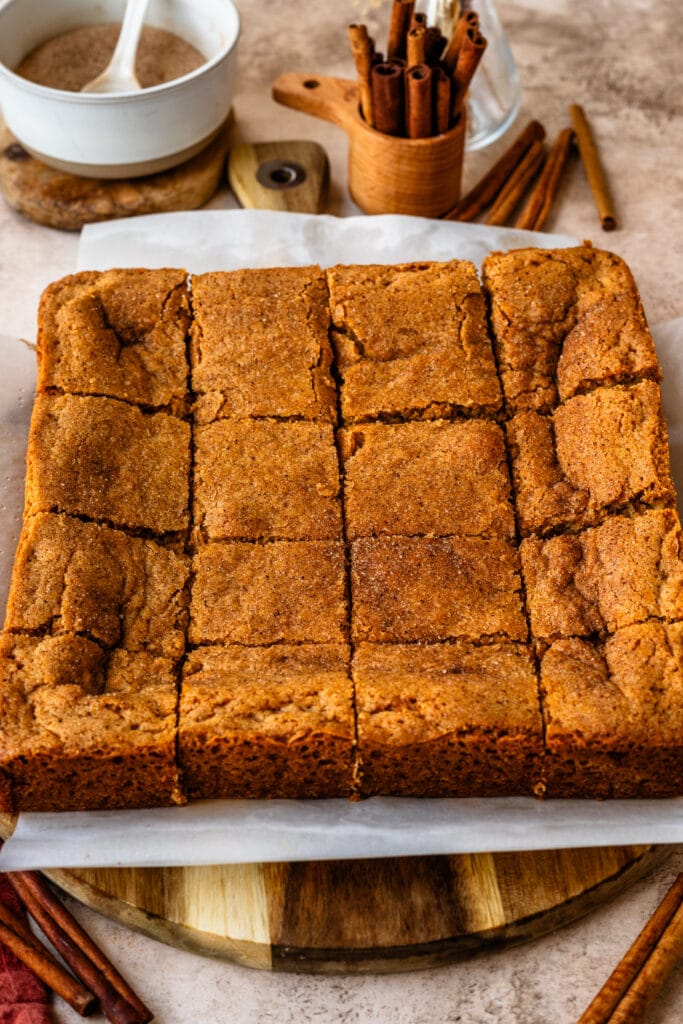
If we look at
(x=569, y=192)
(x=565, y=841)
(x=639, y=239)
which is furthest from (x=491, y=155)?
(x=565, y=841)

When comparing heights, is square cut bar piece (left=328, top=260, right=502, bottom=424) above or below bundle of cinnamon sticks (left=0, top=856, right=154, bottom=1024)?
above

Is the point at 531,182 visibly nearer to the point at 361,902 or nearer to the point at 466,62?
the point at 466,62

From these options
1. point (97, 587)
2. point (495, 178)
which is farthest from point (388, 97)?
point (97, 587)

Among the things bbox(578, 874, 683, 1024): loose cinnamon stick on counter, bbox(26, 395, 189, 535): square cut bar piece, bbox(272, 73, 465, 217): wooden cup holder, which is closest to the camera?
bbox(578, 874, 683, 1024): loose cinnamon stick on counter

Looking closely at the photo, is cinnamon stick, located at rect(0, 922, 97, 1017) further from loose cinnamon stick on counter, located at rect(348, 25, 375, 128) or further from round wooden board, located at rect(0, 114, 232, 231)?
loose cinnamon stick on counter, located at rect(348, 25, 375, 128)

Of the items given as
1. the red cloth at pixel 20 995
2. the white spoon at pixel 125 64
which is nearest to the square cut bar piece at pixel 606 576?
the red cloth at pixel 20 995

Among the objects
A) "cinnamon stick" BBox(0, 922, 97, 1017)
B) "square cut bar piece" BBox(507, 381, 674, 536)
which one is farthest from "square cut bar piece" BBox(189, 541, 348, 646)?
"cinnamon stick" BBox(0, 922, 97, 1017)
